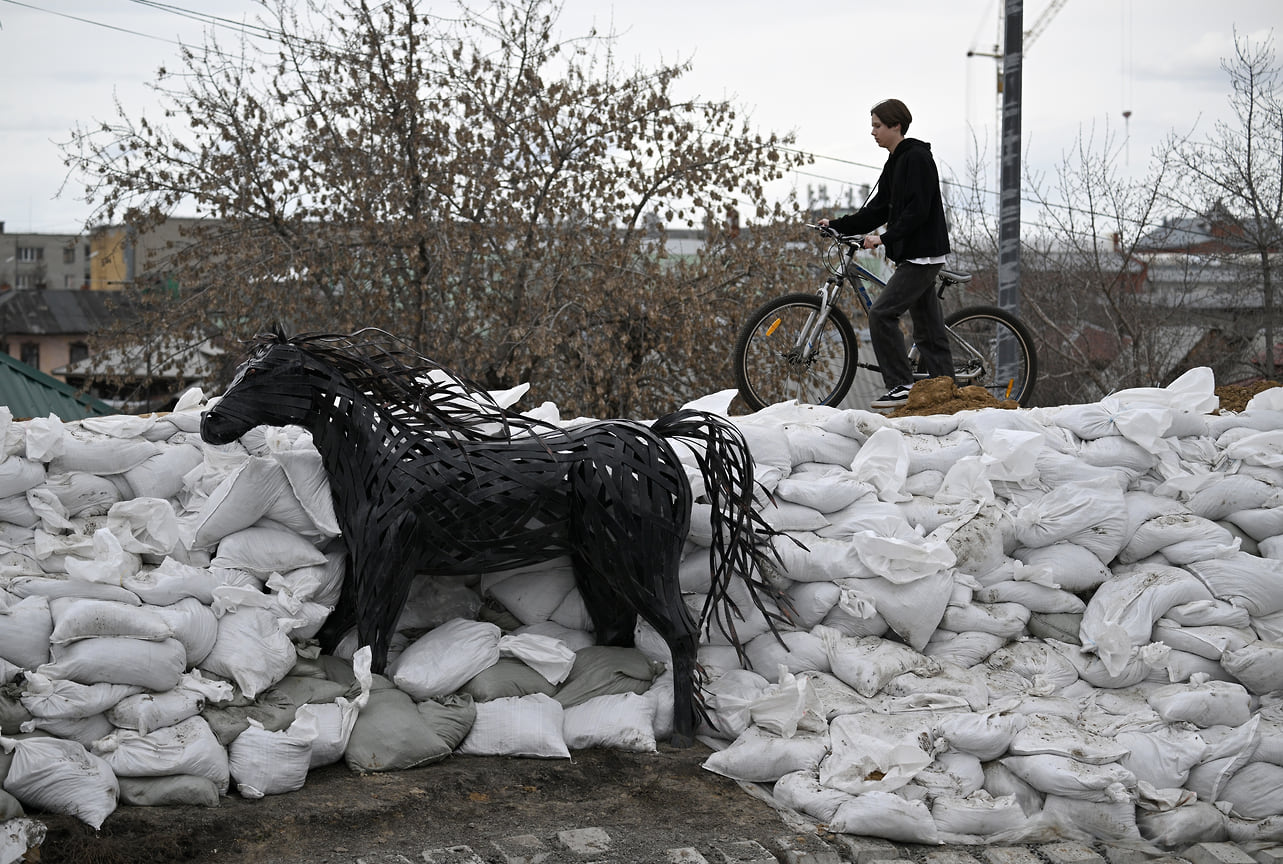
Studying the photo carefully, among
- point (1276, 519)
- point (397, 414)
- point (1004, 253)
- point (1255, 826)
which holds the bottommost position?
point (1255, 826)

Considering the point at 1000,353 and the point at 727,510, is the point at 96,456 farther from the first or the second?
the point at 1000,353

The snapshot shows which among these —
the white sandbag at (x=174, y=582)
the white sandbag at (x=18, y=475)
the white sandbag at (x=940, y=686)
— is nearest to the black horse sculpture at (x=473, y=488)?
the white sandbag at (x=174, y=582)

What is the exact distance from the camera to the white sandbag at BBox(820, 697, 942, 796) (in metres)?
3.75

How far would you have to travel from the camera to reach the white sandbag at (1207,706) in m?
4.16

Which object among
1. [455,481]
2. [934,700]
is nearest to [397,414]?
[455,481]

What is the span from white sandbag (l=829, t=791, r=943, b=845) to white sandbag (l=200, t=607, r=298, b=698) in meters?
1.95

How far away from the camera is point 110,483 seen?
14.9 feet

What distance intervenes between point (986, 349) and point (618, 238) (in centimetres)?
468

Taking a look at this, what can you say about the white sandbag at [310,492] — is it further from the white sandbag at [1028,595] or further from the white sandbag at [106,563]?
the white sandbag at [1028,595]

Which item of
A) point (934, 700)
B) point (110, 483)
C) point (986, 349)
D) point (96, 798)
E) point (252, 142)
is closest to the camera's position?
point (96, 798)

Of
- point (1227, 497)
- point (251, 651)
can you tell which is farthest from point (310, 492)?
point (1227, 497)

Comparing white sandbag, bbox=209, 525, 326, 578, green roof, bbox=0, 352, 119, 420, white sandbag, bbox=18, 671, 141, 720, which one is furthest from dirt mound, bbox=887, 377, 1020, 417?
green roof, bbox=0, 352, 119, 420

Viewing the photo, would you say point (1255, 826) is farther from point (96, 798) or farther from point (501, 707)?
point (96, 798)

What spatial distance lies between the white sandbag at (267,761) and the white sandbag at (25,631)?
66cm
